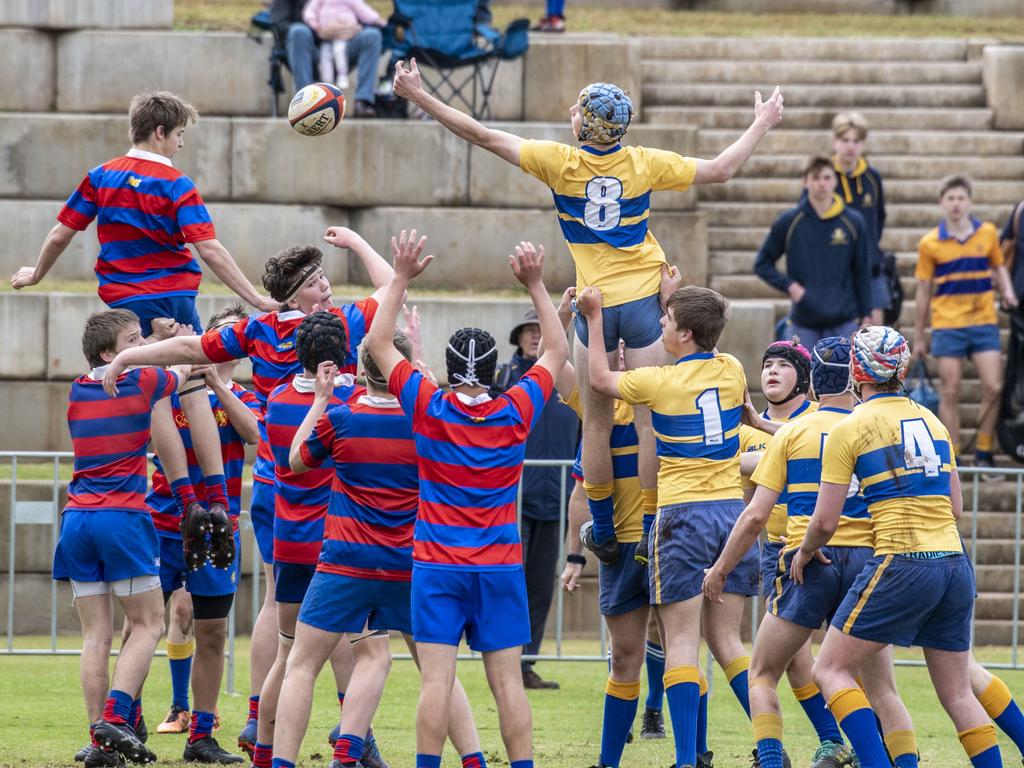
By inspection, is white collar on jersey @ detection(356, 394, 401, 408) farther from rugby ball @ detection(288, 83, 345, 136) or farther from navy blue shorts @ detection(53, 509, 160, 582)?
rugby ball @ detection(288, 83, 345, 136)

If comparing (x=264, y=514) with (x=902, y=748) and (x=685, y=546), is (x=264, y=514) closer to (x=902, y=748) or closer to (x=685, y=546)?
(x=685, y=546)

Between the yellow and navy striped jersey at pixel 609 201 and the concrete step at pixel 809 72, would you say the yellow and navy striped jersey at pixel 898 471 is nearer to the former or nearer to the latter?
the yellow and navy striped jersey at pixel 609 201

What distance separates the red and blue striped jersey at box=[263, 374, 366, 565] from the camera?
26.1 feet

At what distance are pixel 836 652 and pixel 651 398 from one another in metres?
1.36

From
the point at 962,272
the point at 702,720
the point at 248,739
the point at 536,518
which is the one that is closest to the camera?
the point at 702,720

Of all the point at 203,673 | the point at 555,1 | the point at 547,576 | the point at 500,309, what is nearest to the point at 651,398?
the point at 203,673

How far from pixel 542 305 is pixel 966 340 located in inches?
313

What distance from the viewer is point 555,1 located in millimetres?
17844

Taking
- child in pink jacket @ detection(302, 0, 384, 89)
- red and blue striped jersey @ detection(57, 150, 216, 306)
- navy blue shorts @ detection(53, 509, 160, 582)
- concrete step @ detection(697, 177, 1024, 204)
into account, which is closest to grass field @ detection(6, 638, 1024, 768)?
navy blue shorts @ detection(53, 509, 160, 582)

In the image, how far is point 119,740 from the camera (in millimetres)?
8242

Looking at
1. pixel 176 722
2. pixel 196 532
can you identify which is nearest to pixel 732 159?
pixel 196 532

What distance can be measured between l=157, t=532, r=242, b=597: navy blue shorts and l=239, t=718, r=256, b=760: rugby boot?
729 mm

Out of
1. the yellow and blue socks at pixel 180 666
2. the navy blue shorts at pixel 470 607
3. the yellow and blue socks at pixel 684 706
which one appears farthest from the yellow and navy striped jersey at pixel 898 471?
the yellow and blue socks at pixel 180 666

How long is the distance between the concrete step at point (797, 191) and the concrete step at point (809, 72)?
4.76ft
